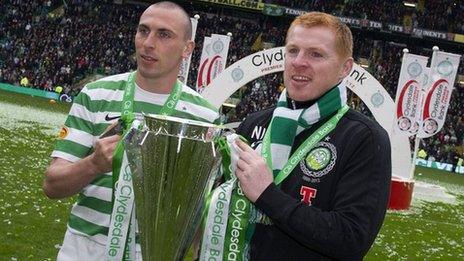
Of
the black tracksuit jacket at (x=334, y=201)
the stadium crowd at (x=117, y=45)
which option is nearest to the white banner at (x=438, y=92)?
the black tracksuit jacket at (x=334, y=201)

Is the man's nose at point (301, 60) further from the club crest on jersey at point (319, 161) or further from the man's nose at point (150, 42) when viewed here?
the man's nose at point (150, 42)

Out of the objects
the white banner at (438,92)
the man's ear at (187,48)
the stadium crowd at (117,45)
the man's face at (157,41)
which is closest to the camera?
the man's face at (157,41)

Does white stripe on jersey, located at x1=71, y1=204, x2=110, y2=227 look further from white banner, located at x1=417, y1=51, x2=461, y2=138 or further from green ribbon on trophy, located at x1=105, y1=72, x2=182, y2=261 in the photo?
white banner, located at x1=417, y1=51, x2=461, y2=138

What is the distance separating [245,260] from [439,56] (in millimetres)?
13182

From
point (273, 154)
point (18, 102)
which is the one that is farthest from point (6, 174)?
point (18, 102)

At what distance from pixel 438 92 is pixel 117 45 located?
28.6 metres

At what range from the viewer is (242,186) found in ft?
7.90

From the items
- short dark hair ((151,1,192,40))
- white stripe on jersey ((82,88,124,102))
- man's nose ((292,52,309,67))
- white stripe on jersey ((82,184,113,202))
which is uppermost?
short dark hair ((151,1,192,40))

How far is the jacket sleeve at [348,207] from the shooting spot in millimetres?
2332

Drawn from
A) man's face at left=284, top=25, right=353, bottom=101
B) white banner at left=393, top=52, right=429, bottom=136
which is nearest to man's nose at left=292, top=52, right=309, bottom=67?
man's face at left=284, top=25, right=353, bottom=101

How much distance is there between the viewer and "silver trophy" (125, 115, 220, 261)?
2240mm

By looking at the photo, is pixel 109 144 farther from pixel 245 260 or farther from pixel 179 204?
pixel 245 260

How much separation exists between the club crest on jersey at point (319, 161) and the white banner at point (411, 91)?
12.5 meters

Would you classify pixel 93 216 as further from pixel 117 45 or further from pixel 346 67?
pixel 117 45
